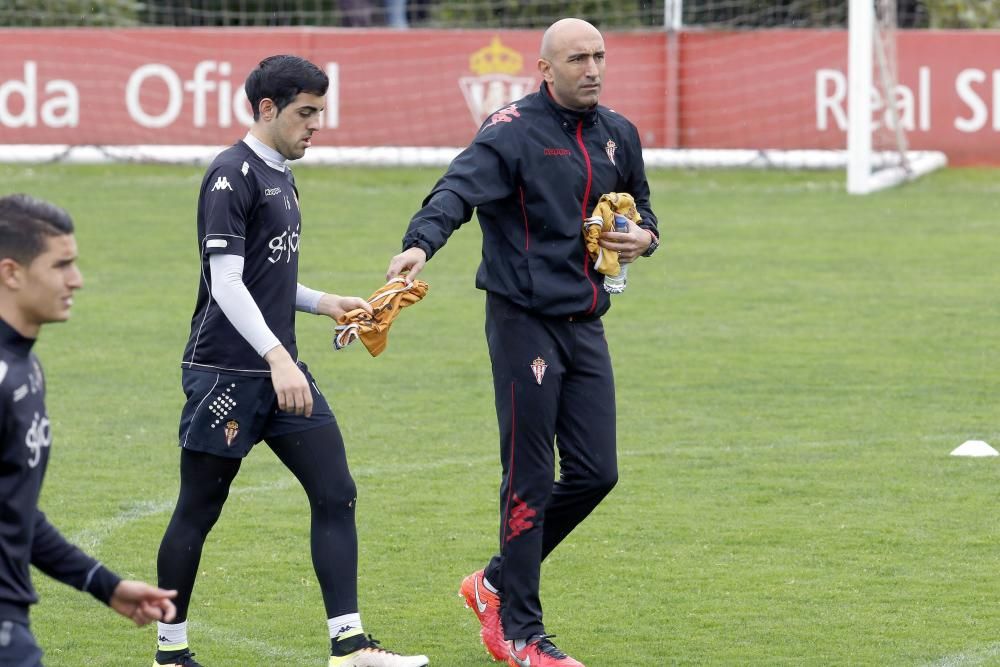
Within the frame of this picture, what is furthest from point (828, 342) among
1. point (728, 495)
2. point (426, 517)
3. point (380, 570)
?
point (380, 570)

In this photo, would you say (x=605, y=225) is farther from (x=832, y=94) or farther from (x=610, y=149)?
(x=832, y=94)

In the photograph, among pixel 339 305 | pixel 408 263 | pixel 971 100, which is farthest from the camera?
pixel 971 100

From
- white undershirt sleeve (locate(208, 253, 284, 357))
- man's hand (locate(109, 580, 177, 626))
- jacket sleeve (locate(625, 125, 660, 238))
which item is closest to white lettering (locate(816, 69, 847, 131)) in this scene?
jacket sleeve (locate(625, 125, 660, 238))

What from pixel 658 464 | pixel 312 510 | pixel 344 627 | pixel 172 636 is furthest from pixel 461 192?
pixel 658 464

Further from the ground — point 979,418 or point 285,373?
point 285,373

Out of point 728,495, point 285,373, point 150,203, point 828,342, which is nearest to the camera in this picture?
point 285,373

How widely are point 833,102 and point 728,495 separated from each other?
14.5 meters

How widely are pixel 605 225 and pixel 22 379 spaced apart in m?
2.59

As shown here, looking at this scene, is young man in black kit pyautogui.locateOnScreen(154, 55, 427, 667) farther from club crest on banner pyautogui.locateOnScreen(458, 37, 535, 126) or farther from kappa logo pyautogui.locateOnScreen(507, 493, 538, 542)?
club crest on banner pyautogui.locateOnScreen(458, 37, 535, 126)

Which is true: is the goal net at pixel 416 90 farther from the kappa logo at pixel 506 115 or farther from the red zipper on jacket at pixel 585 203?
the red zipper on jacket at pixel 585 203

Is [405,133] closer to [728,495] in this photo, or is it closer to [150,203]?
[150,203]

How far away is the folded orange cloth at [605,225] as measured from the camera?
6.17 metres

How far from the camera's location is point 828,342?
41.6 ft

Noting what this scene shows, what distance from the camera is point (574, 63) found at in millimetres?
6121
